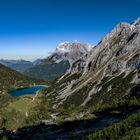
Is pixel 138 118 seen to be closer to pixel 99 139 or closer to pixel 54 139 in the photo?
pixel 99 139

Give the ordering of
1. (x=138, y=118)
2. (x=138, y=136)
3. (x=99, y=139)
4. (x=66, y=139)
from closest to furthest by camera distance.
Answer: (x=138, y=136), (x=99, y=139), (x=138, y=118), (x=66, y=139)

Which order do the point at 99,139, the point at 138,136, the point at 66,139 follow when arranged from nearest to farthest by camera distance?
the point at 138,136
the point at 99,139
the point at 66,139

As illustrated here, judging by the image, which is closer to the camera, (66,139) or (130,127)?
(130,127)

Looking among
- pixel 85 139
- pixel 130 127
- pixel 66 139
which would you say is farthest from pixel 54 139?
pixel 130 127

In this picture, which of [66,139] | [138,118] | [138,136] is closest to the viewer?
[138,136]

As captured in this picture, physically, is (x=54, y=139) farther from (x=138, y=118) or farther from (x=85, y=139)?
(x=138, y=118)

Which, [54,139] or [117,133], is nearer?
[117,133]

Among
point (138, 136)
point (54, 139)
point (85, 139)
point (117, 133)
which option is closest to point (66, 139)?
point (54, 139)

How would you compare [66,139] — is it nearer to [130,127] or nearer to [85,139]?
[85,139]
